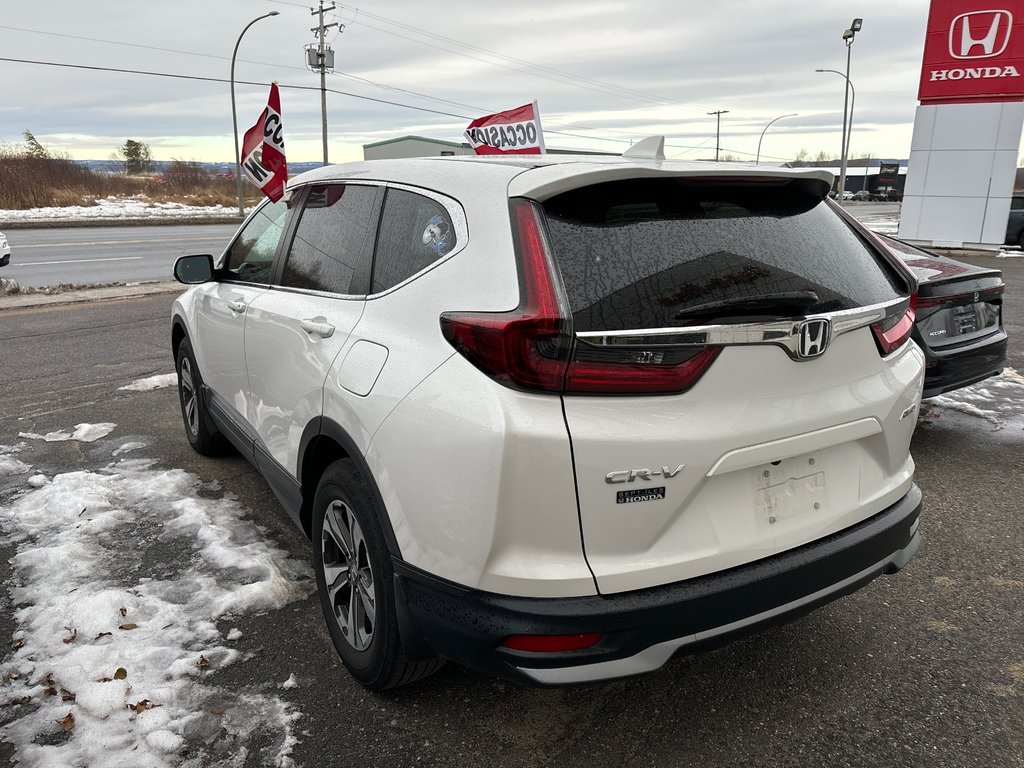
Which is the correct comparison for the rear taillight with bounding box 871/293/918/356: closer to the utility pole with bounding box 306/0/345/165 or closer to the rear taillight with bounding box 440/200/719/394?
the rear taillight with bounding box 440/200/719/394

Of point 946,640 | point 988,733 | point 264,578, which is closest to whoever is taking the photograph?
point 988,733

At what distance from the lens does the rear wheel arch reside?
7.60 feet

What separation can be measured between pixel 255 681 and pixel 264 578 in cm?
74

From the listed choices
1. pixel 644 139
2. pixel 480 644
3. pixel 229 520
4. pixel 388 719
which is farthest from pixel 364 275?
pixel 229 520

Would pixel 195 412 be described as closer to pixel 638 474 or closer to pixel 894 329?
pixel 638 474

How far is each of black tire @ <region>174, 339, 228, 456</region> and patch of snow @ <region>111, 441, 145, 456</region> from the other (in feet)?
1.04


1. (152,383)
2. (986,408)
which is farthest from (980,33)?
(152,383)

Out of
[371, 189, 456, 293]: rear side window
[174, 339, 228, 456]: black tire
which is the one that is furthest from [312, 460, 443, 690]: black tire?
[174, 339, 228, 456]: black tire

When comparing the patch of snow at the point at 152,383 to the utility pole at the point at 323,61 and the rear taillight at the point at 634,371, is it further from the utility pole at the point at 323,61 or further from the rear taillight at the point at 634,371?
the utility pole at the point at 323,61

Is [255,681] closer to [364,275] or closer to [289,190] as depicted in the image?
[364,275]

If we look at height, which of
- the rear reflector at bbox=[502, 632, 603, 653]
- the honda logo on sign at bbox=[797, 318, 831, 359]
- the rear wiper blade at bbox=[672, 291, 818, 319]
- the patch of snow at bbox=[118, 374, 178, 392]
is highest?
the rear wiper blade at bbox=[672, 291, 818, 319]

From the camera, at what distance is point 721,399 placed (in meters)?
2.05

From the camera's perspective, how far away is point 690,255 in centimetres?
218

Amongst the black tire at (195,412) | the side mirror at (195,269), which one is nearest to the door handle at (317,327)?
the side mirror at (195,269)
